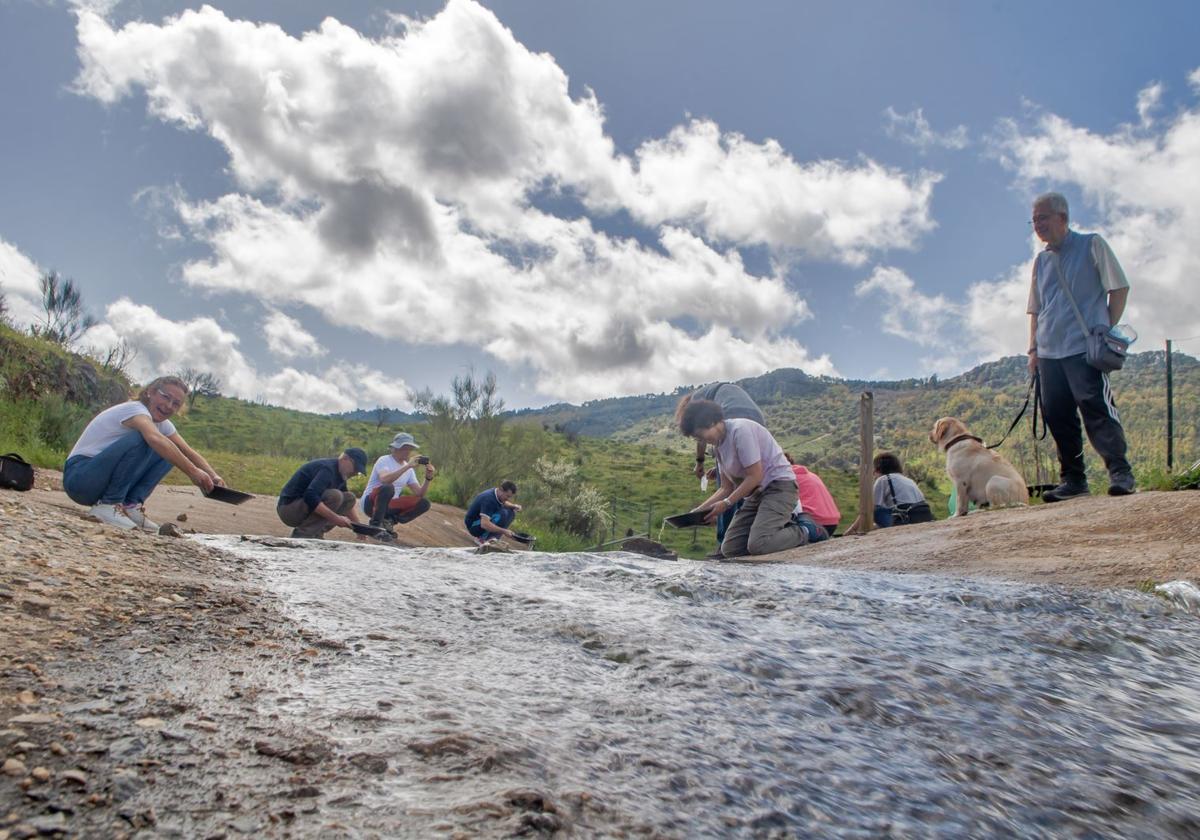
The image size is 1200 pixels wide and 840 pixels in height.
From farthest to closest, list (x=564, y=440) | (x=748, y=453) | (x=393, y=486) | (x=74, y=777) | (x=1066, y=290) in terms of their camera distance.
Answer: (x=564, y=440) → (x=393, y=486) → (x=748, y=453) → (x=1066, y=290) → (x=74, y=777)

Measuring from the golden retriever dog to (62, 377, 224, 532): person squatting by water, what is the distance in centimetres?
683

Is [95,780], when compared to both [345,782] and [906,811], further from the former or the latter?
[906,811]

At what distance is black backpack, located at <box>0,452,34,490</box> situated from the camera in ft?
19.4

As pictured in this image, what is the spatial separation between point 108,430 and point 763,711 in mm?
5282

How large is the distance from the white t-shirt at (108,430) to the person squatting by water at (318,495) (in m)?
2.43

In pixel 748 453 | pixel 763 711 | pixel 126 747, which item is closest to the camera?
pixel 126 747

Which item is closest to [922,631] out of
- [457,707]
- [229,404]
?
[457,707]

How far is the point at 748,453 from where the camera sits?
6.18 meters

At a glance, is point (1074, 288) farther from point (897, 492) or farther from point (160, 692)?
point (160, 692)

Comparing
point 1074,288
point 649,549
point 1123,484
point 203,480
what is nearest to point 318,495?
point 203,480

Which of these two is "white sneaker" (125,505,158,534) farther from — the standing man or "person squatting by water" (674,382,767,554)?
the standing man

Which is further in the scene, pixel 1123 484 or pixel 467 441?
pixel 467 441

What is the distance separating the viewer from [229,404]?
47406 mm

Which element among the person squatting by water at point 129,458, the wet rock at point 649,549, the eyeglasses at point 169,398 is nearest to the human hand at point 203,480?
the person squatting by water at point 129,458
